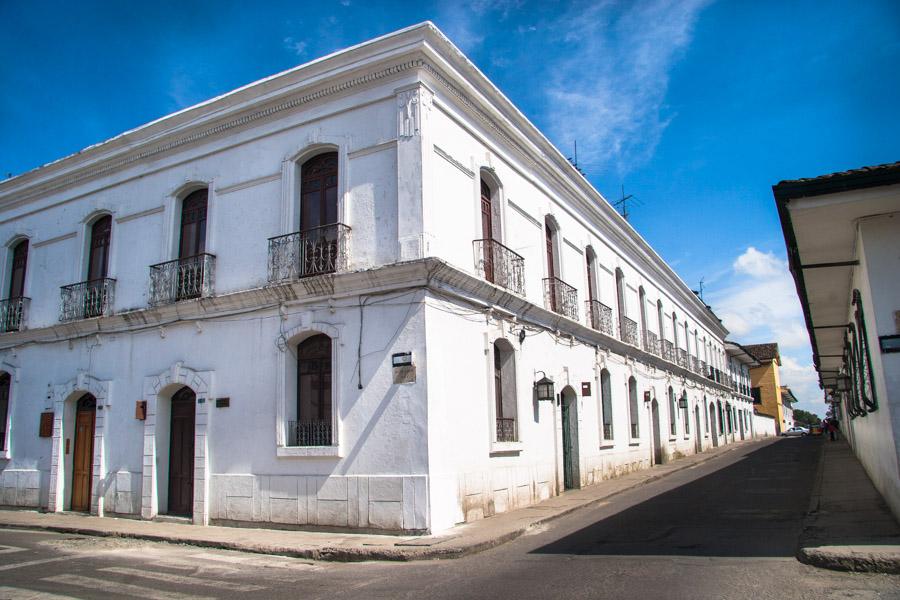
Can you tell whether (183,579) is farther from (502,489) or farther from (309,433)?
(502,489)

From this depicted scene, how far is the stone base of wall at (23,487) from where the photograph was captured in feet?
48.1

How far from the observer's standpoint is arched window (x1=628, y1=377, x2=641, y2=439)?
21297 millimetres

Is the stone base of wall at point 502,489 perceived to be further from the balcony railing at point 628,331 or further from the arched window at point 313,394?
the balcony railing at point 628,331

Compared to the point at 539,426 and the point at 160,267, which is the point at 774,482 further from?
the point at 160,267

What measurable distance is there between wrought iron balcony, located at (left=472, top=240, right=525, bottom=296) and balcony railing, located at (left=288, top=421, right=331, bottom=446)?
4015 mm

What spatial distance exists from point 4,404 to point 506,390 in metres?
12.3

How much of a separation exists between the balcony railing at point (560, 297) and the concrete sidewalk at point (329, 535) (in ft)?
14.3

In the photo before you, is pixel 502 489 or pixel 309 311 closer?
pixel 309 311

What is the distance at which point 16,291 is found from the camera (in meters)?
17.0

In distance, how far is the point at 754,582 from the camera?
6.52m

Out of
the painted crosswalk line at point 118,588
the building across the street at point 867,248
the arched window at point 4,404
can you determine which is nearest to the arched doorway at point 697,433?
the building across the street at point 867,248

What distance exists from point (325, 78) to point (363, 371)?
538 cm

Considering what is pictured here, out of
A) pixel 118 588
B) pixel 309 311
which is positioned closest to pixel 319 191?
pixel 309 311

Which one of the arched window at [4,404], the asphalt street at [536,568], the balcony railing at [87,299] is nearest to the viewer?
the asphalt street at [536,568]
